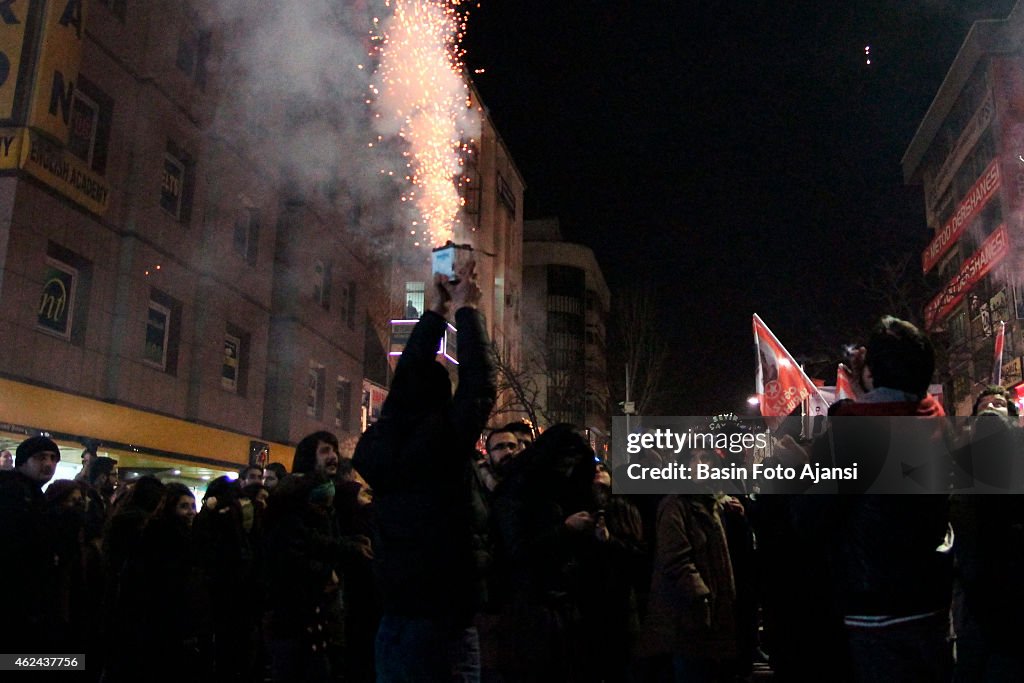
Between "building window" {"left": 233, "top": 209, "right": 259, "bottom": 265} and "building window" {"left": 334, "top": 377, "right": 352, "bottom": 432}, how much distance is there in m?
6.55

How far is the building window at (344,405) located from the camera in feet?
95.2

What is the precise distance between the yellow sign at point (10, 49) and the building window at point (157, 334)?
236 inches

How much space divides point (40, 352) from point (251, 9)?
10.3 m

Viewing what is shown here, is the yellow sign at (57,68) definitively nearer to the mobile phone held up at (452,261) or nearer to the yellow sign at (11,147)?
the yellow sign at (11,147)

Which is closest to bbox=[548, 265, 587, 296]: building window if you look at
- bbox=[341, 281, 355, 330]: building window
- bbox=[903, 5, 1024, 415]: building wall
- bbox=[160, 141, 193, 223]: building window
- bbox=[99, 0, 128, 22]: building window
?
bbox=[903, 5, 1024, 415]: building wall

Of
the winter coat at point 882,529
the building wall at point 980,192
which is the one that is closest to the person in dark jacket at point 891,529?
the winter coat at point 882,529

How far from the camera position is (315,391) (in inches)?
1072

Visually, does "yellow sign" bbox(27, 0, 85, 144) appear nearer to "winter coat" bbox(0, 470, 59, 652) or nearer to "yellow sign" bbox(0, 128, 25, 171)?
"yellow sign" bbox(0, 128, 25, 171)

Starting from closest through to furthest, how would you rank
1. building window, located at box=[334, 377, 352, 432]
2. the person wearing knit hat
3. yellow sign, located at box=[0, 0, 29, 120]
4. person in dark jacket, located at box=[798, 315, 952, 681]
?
1. person in dark jacket, located at box=[798, 315, 952, 681]
2. the person wearing knit hat
3. yellow sign, located at box=[0, 0, 29, 120]
4. building window, located at box=[334, 377, 352, 432]

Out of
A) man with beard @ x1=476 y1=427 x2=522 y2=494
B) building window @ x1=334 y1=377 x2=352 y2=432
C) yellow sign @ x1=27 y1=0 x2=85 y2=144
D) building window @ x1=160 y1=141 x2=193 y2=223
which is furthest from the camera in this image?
building window @ x1=334 y1=377 x2=352 y2=432

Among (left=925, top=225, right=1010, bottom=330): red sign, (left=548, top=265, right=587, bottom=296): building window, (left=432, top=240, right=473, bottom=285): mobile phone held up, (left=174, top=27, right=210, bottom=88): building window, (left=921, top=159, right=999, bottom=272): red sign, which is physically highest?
(left=548, top=265, right=587, bottom=296): building window

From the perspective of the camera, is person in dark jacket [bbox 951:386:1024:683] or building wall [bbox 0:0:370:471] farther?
building wall [bbox 0:0:370:471]

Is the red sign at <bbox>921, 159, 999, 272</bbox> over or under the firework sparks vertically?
over

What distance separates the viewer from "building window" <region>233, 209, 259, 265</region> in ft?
74.6
